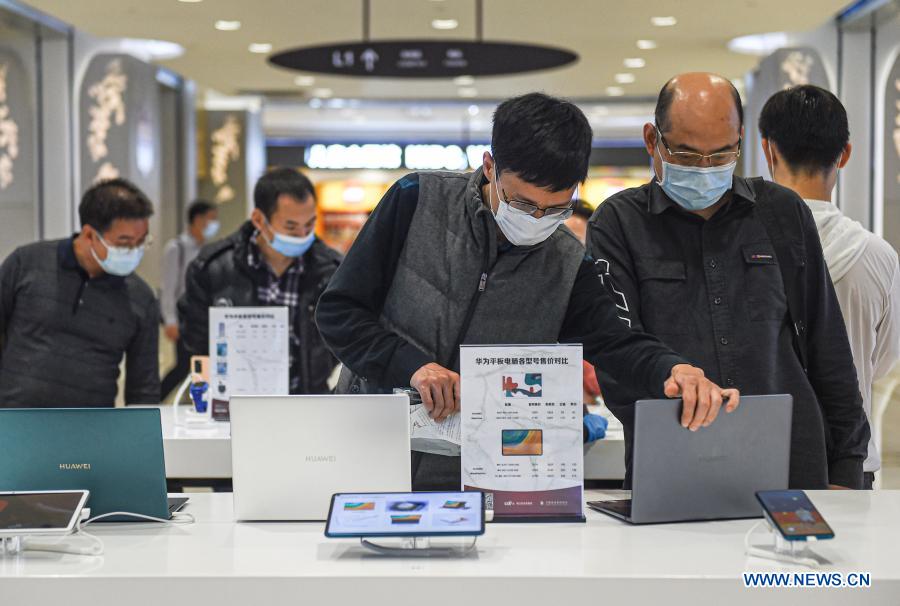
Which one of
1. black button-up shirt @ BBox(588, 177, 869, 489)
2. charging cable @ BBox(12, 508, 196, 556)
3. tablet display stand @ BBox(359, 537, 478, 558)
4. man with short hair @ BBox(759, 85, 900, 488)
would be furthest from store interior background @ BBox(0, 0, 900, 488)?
charging cable @ BBox(12, 508, 196, 556)

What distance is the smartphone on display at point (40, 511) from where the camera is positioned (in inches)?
81.6

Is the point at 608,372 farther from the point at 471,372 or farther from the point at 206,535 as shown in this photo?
the point at 206,535

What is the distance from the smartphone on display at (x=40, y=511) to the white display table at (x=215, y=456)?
138 cm

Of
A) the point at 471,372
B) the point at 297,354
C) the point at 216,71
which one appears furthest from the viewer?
the point at 216,71

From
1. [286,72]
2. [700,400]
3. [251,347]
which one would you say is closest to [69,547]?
[700,400]

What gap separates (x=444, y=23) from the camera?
10086 millimetres

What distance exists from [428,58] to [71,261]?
13.2ft

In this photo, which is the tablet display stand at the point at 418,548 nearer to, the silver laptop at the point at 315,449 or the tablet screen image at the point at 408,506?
the tablet screen image at the point at 408,506

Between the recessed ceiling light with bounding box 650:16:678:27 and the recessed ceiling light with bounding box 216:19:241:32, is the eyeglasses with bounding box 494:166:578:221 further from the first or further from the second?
the recessed ceiling light with bounding box 216:19:241:32

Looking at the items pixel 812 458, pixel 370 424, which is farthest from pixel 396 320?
pixel 812 458

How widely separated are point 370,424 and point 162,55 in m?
10.4

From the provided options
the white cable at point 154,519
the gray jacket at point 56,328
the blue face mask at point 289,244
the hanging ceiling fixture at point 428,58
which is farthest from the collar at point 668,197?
the hanging ceiling fixture at point 428,58

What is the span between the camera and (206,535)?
2.22m

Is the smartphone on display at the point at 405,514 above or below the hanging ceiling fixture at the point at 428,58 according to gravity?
below
